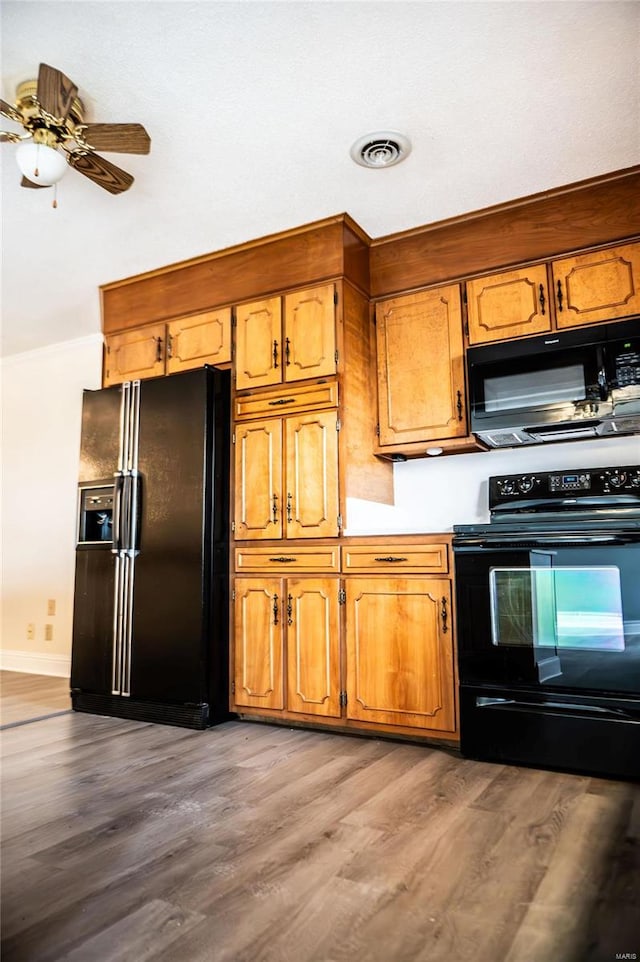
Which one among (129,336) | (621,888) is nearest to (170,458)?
(129,336)

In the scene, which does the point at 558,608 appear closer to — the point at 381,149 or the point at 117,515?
the point at 381,149

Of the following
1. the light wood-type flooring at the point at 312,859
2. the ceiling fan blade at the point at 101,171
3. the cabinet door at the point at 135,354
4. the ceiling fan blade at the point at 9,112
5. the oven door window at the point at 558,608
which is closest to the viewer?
the light wood-type flooring at the point at 312,859

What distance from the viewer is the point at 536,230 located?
116 inches

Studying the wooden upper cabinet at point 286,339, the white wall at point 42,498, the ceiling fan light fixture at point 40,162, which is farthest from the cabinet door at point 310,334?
the white wall at point 42,498

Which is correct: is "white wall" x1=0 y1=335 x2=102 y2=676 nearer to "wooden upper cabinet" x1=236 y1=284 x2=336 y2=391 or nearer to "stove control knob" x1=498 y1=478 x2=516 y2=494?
"wooden upper cabinet" x1=236 y1=284 x2=336 y2=391

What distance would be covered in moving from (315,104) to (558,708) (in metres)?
2.41

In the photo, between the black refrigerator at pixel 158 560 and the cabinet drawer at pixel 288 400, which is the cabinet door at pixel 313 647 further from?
the cabinet drawer at pixel 288 400

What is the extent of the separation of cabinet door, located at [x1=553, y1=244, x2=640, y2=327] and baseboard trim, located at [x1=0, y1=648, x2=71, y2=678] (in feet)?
12.7

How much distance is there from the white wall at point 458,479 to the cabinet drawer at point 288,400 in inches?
20.3

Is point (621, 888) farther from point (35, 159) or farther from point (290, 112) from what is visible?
point (35, 159)

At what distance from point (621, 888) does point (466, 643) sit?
1080 millimetres

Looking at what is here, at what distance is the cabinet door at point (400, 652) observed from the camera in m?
2.56

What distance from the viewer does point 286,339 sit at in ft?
10.4

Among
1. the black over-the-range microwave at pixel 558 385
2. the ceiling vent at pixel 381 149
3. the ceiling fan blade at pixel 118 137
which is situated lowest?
the black over-the-range microwave at pixel 558 385
